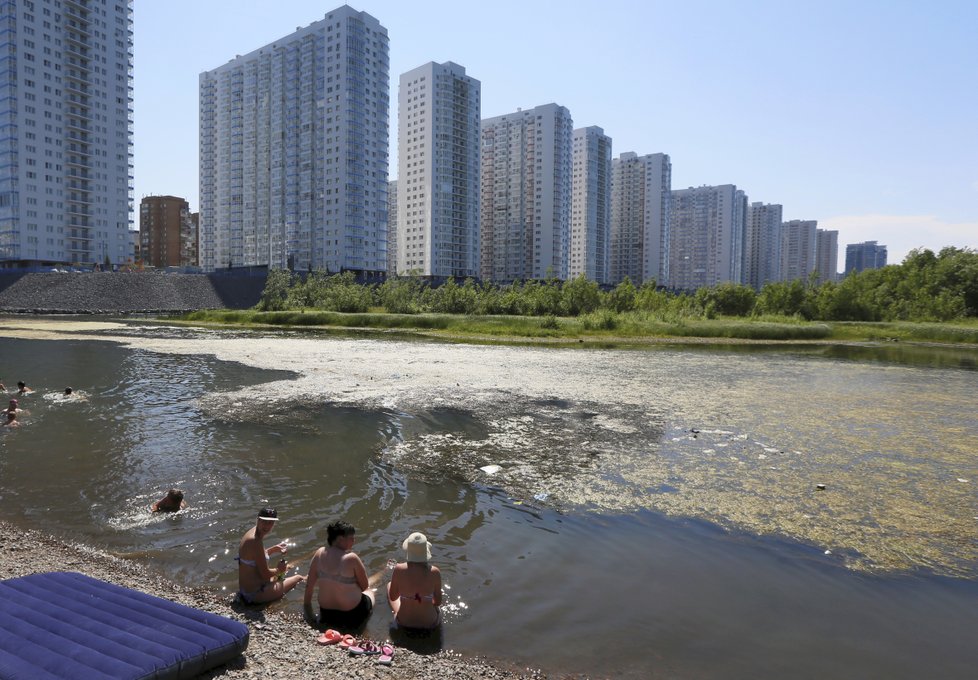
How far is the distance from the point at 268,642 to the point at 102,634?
4.86ft

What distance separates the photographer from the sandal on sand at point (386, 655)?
566cm

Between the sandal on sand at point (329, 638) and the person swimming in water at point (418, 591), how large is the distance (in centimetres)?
66

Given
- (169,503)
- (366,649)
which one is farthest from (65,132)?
(366,649)

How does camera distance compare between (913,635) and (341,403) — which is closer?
(913,635)

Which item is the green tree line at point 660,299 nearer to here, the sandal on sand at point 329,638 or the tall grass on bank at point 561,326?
the tall grass on bank at point 561,326

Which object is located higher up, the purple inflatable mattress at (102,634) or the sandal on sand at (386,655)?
the purple inflatable mattress at (102,634)

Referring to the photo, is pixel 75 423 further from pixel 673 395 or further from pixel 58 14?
pixel 58 14

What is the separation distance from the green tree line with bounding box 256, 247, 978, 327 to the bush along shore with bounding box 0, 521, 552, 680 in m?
70.1

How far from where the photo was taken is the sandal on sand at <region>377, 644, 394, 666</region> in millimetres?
5660

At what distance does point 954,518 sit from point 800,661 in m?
6.14

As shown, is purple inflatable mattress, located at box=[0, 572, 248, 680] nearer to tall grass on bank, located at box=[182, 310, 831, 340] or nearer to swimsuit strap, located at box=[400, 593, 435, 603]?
swimsuit strap, located at box=[400, 593, 435, 603]

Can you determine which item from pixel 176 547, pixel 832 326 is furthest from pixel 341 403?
pixel 832 326

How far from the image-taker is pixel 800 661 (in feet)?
19.6

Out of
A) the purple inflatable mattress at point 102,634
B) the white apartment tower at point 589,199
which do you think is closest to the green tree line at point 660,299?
the purple inflatable mattress at point 102,634
